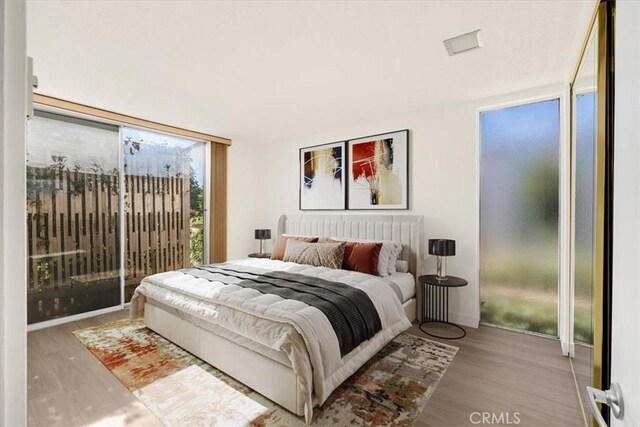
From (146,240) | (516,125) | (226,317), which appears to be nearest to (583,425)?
(226,317)

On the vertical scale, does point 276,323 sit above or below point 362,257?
below

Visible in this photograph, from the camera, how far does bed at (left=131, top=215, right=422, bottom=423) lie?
6.20 feet

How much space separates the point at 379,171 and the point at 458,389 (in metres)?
2.65

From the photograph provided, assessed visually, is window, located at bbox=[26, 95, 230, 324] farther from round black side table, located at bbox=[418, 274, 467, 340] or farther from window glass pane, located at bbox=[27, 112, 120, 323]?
round black side table, located at bbox=[418, 274, 467, 340]

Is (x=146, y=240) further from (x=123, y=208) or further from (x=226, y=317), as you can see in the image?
(x=226, y=317)

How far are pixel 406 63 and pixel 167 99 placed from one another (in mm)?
2549

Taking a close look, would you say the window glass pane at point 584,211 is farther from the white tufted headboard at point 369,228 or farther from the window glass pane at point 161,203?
the window glass pane at point 161,203

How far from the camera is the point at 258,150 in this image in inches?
221

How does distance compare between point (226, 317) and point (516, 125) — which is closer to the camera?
point (226, 317)

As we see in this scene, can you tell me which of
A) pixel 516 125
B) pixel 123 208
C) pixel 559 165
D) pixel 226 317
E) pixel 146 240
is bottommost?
pixel 226 317

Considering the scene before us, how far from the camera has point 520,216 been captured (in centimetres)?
320

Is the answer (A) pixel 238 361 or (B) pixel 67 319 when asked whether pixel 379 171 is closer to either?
(A) pixel 238 361

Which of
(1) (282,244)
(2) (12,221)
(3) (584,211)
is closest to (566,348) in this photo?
(3) (584,211)

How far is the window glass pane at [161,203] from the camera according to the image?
4.07 m
